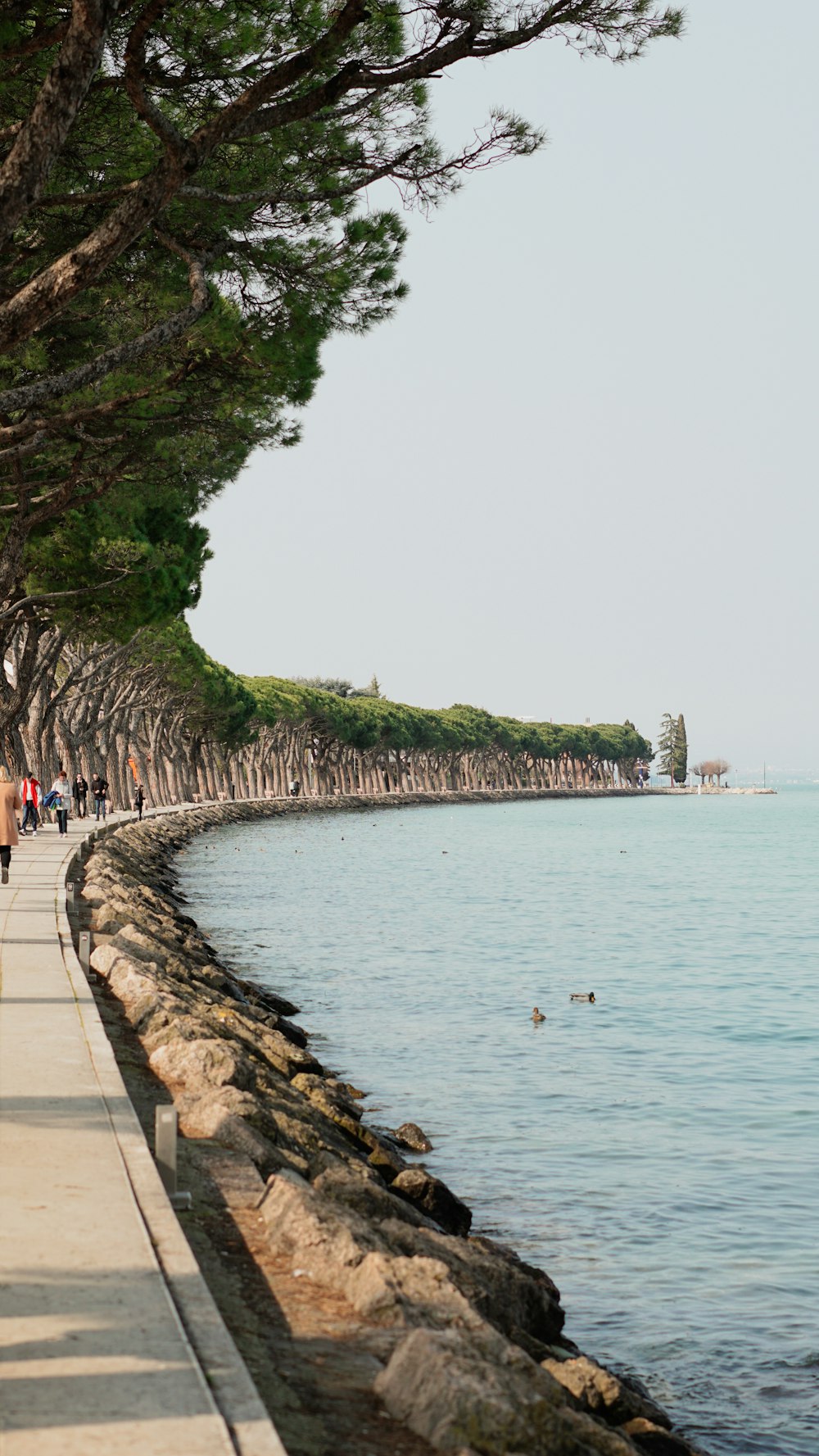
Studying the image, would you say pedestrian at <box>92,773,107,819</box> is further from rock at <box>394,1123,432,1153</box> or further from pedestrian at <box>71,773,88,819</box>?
rock at <box>394,1123,432,1153</box>

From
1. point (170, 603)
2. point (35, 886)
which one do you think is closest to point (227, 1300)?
point (35, 886)

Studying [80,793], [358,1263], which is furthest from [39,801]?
[358,1263]

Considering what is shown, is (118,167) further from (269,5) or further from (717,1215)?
(717,1215)

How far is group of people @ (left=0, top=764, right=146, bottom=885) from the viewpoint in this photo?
22.0 meters

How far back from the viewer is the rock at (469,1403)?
5.14m

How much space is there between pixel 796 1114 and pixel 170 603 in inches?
643

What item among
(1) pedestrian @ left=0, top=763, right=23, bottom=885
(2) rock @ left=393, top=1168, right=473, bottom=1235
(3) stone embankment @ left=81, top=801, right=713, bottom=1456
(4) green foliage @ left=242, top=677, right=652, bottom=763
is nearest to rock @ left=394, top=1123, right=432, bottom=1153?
(3) stone embankment @ left=81, top=801, right=713, bottom=1456

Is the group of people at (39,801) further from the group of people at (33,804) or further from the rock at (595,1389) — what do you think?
the rock at (595,1389)

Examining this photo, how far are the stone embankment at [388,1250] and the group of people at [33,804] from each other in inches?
210

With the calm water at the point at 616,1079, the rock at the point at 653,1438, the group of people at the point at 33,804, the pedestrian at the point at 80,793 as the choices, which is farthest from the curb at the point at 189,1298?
the pedestrian at the point at 80,793

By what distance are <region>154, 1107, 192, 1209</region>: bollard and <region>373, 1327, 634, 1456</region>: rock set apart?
2067mm

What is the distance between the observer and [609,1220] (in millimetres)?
13703

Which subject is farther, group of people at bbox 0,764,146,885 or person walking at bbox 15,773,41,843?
person walking at bbox 15,773,41,843

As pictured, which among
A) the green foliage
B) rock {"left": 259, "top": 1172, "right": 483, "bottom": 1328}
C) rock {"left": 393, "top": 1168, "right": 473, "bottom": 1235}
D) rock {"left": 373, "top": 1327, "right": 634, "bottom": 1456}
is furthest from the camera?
the green foliage
